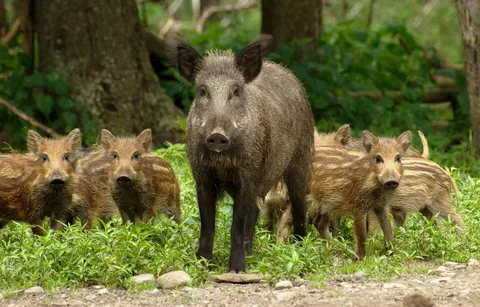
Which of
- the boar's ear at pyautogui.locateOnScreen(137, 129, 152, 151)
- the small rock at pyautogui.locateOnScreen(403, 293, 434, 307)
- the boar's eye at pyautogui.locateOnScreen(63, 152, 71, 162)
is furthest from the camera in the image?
the boar's ear at pyautogui.locateOnScreen(137, 129, 152, 151)

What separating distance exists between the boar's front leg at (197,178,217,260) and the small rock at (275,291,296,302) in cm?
94

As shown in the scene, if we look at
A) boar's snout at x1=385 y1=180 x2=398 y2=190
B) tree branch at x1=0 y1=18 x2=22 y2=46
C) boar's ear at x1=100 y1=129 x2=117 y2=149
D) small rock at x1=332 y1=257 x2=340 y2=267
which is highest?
tree branch at x1=0 y1=18 x2=22 y2=46

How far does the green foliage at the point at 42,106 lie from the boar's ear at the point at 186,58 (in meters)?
4.37

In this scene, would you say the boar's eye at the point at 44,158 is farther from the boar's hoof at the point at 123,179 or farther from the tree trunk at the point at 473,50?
the tree trunk at the point at 473,50

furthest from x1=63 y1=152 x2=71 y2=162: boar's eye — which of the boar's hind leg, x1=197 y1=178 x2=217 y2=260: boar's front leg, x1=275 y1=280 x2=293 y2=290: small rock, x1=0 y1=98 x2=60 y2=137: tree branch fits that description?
x1=0 y1=98 x2=60 y2=137: tree branch

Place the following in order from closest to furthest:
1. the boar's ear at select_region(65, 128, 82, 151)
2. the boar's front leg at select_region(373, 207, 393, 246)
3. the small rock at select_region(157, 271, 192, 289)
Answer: the small rock at select_region(157, 271, 192, 289), the boar's front leg at select_region(373, 207, 393, 246), the boar's ear at select_region(65, 128, 82, 151)

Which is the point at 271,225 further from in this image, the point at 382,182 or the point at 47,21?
the point at 47,21

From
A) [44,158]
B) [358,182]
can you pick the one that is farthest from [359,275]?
[44,158]

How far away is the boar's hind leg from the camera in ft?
25.9

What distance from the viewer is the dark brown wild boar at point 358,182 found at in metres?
7.55

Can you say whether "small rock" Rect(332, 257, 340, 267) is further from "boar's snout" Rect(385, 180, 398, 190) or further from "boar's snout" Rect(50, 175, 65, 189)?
"boar's snout" Rect(50, 175, 65, 189)

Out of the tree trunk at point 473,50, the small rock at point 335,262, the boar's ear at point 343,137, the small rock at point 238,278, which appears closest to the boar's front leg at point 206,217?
the small rock at point 238,278

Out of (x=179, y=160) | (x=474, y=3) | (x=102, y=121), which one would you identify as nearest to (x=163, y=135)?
(x=102, y=121)

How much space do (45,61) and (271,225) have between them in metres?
4.59
